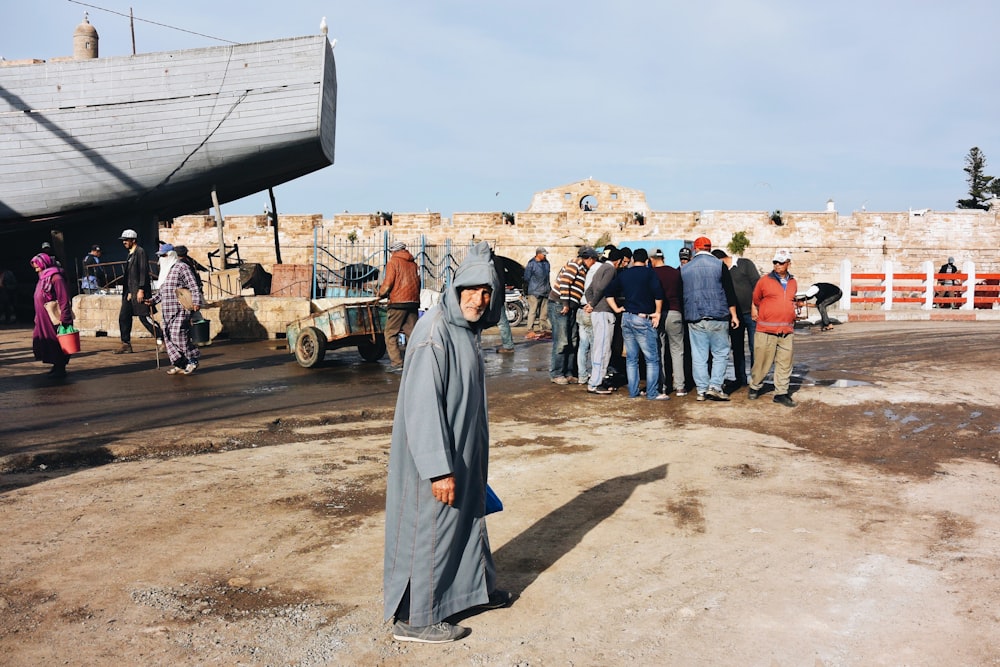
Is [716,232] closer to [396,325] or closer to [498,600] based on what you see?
[396,325]

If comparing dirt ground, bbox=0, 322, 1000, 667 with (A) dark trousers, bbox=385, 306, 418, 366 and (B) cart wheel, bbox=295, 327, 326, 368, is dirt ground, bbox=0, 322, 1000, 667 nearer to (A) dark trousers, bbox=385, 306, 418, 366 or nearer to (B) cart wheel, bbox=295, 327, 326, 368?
(A) dark trousers, bbox=385, 306, 418, 366

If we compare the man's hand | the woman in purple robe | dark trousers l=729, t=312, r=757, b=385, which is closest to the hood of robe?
the man's hand

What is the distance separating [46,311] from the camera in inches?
391

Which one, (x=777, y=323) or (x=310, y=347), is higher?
(x=777, y=323)

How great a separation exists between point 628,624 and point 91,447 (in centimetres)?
489

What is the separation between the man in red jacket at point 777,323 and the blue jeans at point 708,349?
1.13ft

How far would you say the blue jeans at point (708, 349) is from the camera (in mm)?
8352

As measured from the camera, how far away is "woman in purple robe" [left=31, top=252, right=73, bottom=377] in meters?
9.88

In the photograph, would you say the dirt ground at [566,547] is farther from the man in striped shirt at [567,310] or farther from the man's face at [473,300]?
the man in striped shirt at [567,310]

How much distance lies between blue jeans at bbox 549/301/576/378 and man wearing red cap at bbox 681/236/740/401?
1644mm

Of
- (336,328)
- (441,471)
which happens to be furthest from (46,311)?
(441,471)

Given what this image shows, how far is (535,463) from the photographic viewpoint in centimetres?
595

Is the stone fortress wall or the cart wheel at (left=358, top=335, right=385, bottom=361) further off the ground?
the stone fortress wall

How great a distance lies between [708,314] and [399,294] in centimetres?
410
